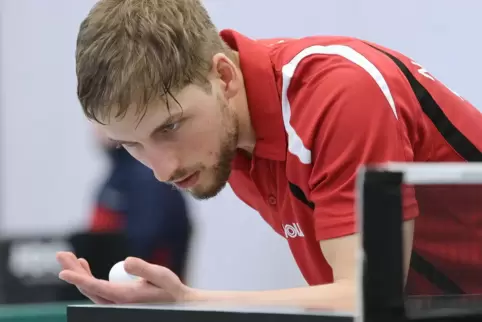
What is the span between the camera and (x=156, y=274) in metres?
0.97

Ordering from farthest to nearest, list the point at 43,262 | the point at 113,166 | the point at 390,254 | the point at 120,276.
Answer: the point at 113,166 → the point at 43,262 → the point at 120,276 → the point at 390,254

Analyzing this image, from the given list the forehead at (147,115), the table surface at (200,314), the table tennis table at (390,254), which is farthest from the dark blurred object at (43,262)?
the table tennis table at (390,254)

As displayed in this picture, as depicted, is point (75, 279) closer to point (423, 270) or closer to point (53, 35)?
point (423, 270)

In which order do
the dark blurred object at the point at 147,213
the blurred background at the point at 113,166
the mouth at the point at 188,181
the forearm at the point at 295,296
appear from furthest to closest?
the dark blurred object at the point at 147,213
the blurred background at the point at 113,166
the mouth at the point at 188,181
the forearm at the point at 295,296

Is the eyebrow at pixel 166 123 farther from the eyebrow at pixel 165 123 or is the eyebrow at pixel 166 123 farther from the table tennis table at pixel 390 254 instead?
the table tennis table at pixel 390 254

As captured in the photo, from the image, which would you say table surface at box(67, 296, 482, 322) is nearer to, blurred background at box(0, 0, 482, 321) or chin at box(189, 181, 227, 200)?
chin at box(189, 181, 227, 200)

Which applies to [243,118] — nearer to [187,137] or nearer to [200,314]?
[187,137]

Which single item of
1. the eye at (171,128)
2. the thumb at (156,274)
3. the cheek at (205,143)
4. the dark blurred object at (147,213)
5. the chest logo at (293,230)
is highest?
the eye at (171,128)

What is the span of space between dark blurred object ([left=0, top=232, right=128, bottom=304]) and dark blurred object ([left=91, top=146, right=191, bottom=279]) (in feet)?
0.84

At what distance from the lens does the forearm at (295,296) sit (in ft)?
2.97

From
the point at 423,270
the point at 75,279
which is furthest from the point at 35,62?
the point at 423,270

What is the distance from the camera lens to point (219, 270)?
359 centimetres

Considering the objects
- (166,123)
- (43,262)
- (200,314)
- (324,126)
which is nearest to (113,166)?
(43,262)

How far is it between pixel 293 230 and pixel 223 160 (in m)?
0.15
